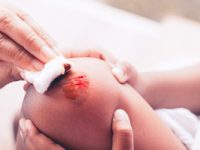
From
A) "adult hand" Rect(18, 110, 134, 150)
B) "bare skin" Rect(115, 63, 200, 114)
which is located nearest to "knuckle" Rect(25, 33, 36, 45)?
"adult hand" Rect(18, 110, 134, 150)

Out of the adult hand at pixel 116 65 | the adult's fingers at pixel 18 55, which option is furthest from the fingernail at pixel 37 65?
the adult hand at pixel 116 65

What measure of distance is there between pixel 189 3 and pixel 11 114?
0.92m

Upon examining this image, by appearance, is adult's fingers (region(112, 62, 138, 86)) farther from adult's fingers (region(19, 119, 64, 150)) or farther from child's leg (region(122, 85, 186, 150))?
adult's fingers (region(19, 119, 64, 150))

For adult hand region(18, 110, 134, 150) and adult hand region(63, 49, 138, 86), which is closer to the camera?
adult hand region(18, 110, 134, 150)

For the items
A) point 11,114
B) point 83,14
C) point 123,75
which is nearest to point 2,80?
point 11,114

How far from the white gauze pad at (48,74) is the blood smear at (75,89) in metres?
0.02

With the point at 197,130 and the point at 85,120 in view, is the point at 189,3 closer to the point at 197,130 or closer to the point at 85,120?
the point at 197,130

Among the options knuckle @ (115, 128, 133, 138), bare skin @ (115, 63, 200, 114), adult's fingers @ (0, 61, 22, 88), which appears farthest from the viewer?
bare skin @ (115, 63, 200, 114)

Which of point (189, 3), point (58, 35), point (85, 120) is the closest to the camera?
point (85, 120)

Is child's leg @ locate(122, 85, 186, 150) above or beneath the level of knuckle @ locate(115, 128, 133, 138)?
beneath

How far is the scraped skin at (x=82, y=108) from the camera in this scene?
629mm

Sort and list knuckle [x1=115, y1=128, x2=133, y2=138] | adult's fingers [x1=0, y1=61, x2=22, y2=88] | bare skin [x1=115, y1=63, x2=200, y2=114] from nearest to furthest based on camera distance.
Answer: knuckle [x1=115, y1=128, x2=133, y2=138], adult's fingers [x1=0, y1=61, x2=22, y2=88], bare skin [x1=115, y1=63, x2=200, y2=114]

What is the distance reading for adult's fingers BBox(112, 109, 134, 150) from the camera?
60 centimetres

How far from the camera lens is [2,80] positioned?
0.73 metres
